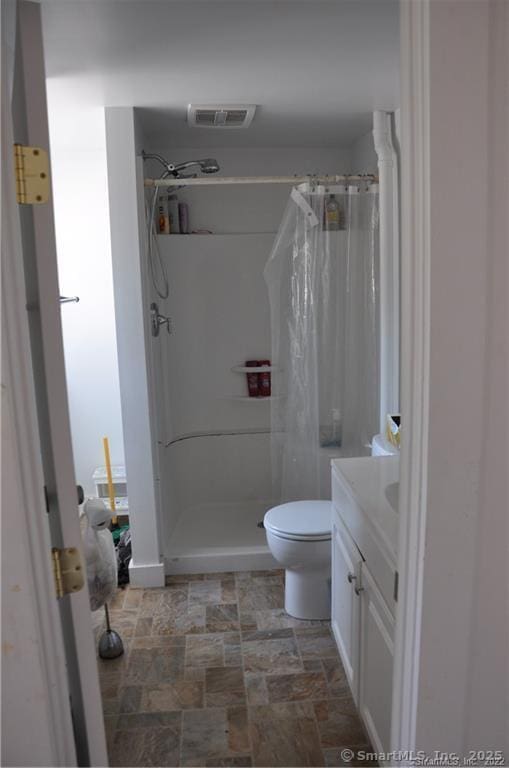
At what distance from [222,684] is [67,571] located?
1.45m

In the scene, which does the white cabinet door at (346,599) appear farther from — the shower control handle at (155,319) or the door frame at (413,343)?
the shower control handle at (155,319)

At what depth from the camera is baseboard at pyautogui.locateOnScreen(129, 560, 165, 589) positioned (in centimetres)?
288

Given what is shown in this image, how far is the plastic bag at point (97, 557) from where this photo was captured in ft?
6.73

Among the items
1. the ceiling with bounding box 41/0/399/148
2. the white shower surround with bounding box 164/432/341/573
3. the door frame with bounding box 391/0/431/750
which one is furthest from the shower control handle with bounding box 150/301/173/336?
the door frame with bounding box 391/0/431/750

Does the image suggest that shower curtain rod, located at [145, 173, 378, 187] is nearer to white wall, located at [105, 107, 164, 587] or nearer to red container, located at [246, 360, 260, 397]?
white wall, located at [105, 107, 164, 587]

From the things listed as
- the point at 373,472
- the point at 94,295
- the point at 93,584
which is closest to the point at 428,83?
the point at 373,472

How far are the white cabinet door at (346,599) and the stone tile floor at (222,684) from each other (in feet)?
0.63

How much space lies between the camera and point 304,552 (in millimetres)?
2424

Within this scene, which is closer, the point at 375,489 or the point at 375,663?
the point at 375,663

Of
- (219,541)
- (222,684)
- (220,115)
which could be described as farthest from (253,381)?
(222,684)

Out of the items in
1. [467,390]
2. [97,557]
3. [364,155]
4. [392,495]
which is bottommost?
[97,557]

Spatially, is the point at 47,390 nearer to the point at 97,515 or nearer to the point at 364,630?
the point at 97,515

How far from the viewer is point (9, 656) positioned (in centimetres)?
94

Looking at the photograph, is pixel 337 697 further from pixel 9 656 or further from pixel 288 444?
pixel 9 656
